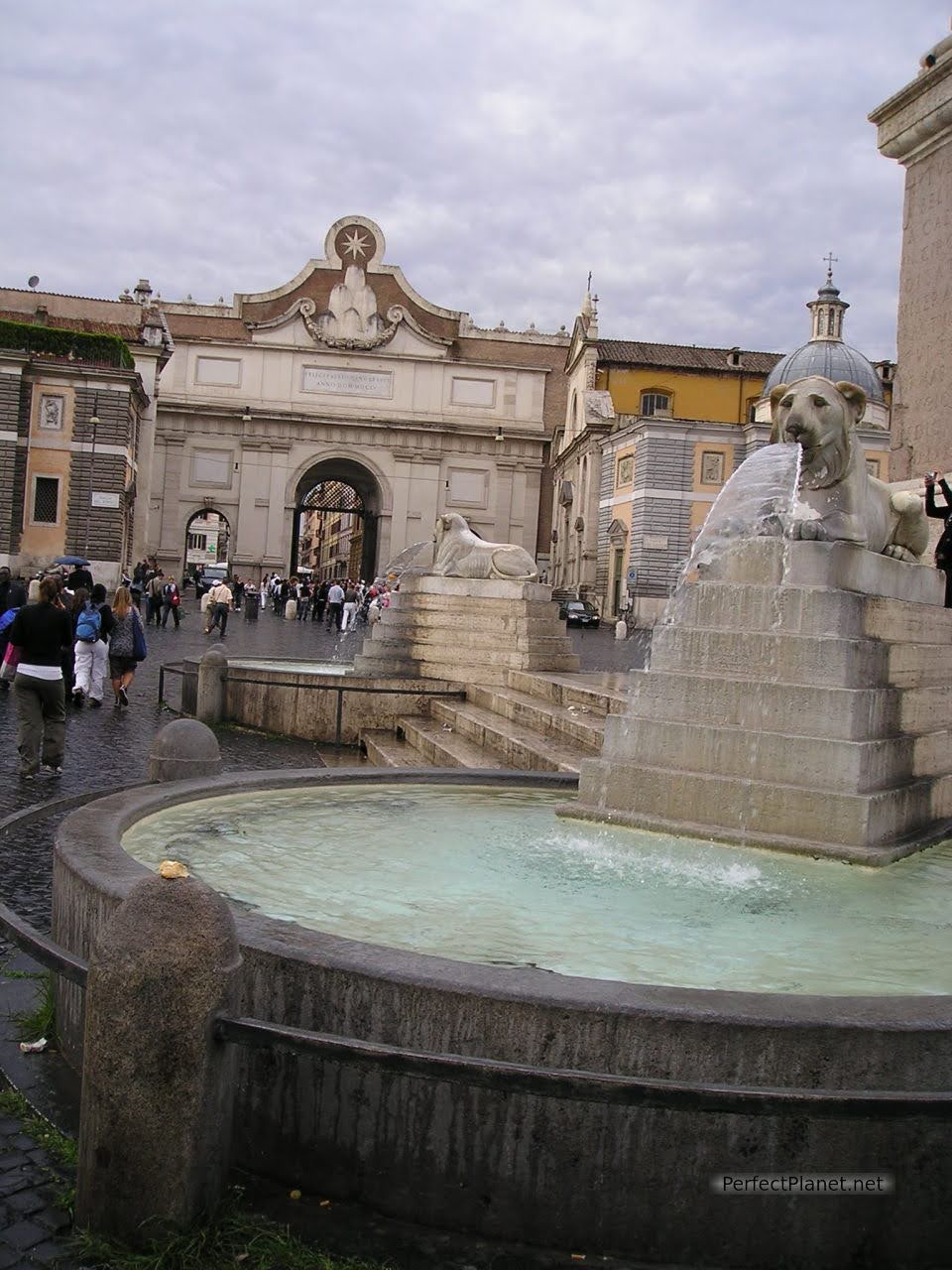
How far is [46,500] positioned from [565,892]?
38.0 m

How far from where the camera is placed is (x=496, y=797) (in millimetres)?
6145

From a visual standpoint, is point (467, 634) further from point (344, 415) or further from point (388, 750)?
point (344, 415)

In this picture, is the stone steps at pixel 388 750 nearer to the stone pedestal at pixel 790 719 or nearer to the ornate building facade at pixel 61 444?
the stone pedestal at pixel 790 719

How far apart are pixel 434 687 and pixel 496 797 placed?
23.9 feet

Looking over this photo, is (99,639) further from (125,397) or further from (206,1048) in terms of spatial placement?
(125,397)

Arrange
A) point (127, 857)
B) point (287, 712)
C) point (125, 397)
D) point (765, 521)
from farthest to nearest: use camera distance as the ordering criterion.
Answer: point (125, 397) < point (287, 712) < point (765, 521) < point (127, 857)

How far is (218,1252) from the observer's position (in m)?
2.55

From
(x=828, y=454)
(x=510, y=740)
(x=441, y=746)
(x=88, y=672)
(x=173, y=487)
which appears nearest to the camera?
(x=828, y=454)

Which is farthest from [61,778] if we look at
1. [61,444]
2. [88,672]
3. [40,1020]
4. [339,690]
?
[61,444]

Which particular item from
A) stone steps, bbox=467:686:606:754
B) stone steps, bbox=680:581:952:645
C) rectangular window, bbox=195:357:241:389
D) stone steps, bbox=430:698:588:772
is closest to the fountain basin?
stone steps, bbox=680:581:952:645

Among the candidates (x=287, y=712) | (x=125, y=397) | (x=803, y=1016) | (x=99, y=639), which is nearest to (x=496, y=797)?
(x=803, y=1016)

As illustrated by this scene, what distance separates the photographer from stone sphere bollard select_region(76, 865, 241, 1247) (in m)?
2.53

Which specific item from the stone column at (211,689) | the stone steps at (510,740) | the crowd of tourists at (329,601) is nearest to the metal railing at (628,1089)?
the stone steps at (510,740)

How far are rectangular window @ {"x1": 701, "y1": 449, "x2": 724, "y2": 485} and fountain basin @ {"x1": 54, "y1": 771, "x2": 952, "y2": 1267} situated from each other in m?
42.1
